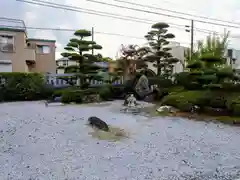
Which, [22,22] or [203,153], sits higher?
[22,22]

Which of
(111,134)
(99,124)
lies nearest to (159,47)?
(99,124)

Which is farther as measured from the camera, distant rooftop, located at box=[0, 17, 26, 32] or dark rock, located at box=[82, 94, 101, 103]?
distant rooftop, located at box=[0, 17, 26, 32]

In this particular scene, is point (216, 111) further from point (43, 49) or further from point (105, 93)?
point (43, 49)

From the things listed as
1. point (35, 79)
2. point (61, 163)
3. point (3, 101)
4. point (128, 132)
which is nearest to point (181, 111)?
point (128, 132)

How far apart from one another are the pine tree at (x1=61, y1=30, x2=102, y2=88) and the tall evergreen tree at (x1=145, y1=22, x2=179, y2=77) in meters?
2.86

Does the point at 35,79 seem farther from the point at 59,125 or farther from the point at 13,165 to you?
the point at 13,165

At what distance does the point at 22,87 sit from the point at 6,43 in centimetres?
638

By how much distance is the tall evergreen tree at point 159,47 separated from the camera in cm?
1135

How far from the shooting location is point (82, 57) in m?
10.0

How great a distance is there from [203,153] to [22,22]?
49.4 ft

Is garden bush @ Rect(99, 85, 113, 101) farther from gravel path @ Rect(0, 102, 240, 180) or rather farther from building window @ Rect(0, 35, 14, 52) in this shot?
building window @ Rect(0, 35, 14, 52)

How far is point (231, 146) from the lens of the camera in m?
4.03

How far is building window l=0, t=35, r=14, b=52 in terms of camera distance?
14305mm

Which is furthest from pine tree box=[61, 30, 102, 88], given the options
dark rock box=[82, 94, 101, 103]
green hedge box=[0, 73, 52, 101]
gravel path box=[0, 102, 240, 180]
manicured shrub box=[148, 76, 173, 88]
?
gravel path box=[0, 102, 240, 180]
